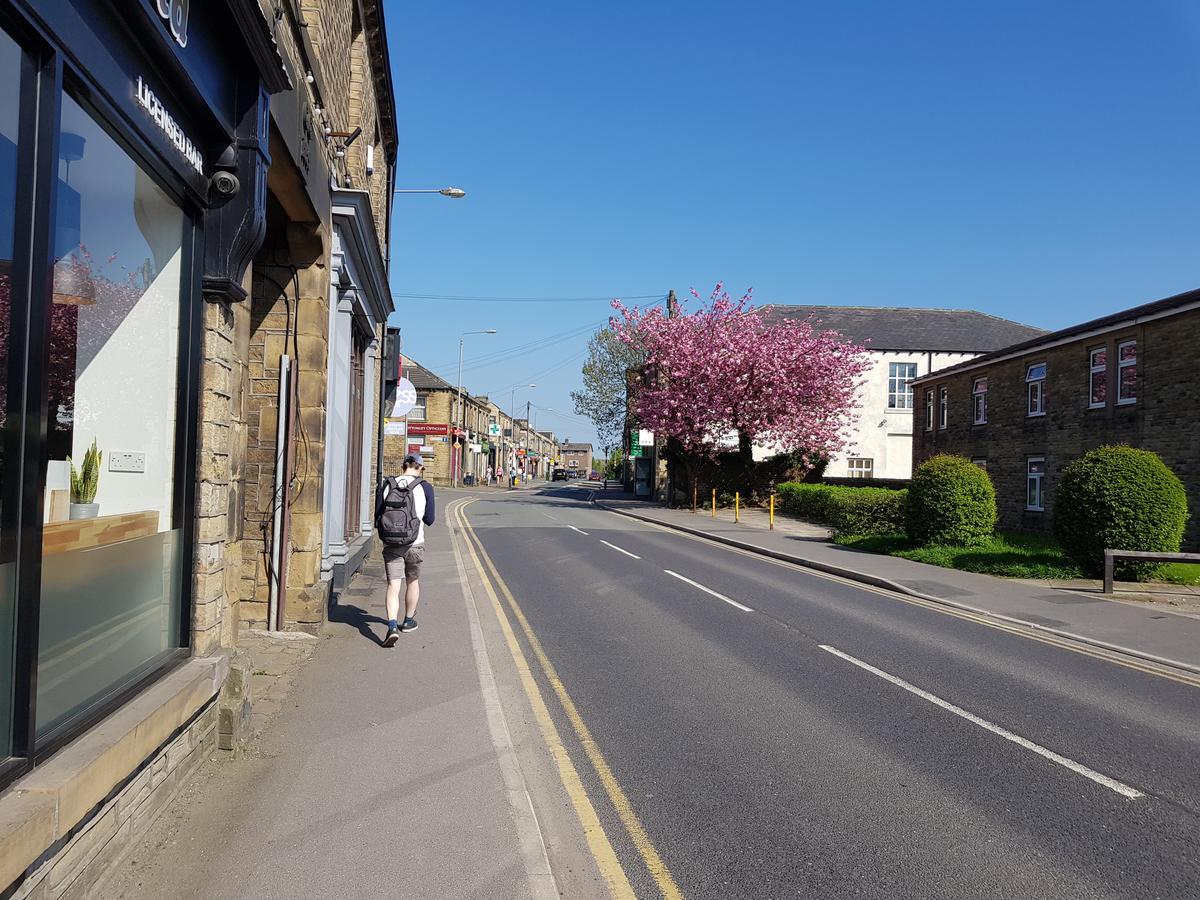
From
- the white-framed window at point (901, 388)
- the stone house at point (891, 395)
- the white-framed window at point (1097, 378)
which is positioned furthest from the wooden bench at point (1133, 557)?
the white-framed window at point (901, 388)

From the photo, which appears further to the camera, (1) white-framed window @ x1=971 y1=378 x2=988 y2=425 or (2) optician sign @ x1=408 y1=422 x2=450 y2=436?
(2) optician sign @ x1=408 y1=422 x2=450 y2=436

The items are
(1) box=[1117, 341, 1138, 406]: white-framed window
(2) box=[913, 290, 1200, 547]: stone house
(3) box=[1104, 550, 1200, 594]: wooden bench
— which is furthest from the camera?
(1) box=[1117, 341, 1138, 406]: white-framed window

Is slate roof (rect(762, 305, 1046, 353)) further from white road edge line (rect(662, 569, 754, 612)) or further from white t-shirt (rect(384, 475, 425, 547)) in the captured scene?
white t-shirt (rect(384, 475, 425, 547))

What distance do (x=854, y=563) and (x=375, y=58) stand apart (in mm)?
12993

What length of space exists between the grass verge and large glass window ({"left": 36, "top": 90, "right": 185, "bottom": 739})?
46.3 ft

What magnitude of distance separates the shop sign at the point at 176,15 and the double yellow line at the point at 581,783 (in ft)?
14.6

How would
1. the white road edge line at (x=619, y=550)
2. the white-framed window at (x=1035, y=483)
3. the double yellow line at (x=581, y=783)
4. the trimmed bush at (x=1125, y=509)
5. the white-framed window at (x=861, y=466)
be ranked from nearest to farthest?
the double yellow line at (x=581, y=783) → the trimmed bush at (x=1125, y=509) → the white road edge line at (x=619, y=550) → the white-framed window at (x=1035, y=483) → the white-framed window at (x=861, y=466)

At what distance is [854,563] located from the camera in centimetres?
1670

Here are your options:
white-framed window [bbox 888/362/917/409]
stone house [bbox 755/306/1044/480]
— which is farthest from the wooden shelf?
white-framed window [bbox 888/362/917/409]

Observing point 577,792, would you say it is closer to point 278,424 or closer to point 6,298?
point 6,298

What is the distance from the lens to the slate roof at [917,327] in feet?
146

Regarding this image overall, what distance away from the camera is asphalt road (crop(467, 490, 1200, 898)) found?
3994 mm

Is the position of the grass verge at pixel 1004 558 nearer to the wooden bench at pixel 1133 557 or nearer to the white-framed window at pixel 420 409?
the wooden bench at pixel 1133 557

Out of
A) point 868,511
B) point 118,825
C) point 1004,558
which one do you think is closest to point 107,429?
point 118,825
